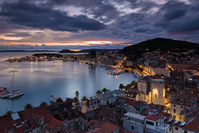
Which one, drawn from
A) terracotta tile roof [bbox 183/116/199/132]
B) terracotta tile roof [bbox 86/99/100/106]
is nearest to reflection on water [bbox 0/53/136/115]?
terracotta tile roof [bbox 86/99/100/106]

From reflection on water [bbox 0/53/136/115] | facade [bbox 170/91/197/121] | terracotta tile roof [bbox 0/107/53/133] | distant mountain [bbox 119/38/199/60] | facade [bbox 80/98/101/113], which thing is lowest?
reflection on water [bbox 0/53/136/115]

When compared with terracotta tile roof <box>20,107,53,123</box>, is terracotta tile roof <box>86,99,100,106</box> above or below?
below

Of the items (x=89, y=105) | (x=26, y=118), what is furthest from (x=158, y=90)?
(x=26, y=118)

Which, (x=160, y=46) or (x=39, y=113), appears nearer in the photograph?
(x=39, y=113)

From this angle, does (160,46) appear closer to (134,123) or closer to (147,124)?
(134,123)

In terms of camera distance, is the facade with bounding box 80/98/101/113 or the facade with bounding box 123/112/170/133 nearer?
the facade with bounding box 123/112/170/133

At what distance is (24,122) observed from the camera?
5.18 metres

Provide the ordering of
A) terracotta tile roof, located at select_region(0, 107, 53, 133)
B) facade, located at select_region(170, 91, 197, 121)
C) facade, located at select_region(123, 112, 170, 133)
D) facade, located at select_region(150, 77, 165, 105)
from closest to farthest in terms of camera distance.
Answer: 1. terracotta tile roof, located at select_region(0, 107, 53, 133)
2. facade, located at select_region(123, 112, 170, 133)
3. facade, located at select_region(170, 91, 197, 121)
4. facade, located at select_region(150, 77, 165, 105)

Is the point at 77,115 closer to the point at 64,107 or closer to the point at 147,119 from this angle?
the point at 64,107

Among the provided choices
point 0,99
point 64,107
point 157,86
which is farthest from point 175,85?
point 0,99

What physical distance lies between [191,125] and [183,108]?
10.4 feet

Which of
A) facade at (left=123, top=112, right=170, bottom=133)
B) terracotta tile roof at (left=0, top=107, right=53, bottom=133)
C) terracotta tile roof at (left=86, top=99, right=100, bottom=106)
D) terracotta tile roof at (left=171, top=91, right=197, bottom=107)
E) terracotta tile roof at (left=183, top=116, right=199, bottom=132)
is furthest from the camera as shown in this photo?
terracotta tile roof at (left=86, top=99, right=100, bottom=106)

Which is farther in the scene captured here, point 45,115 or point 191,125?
point 45,115

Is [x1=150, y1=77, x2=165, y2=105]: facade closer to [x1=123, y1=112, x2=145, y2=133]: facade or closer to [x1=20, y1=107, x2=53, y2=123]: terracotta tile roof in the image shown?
[x1=123, y1=112, x2=145, y2=133]: facade
